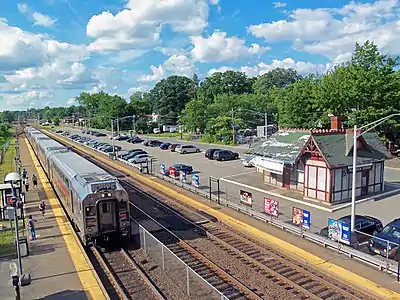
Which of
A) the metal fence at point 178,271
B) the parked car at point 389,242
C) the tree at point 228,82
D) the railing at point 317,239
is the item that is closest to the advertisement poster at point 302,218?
the railing at point 317,239

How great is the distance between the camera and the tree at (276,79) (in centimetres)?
14350

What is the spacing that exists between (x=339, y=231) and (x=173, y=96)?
118617mm

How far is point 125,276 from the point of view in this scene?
16.0 meters

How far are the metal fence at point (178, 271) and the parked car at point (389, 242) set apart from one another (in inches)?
→ 309

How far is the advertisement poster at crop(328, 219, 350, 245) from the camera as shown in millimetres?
17453

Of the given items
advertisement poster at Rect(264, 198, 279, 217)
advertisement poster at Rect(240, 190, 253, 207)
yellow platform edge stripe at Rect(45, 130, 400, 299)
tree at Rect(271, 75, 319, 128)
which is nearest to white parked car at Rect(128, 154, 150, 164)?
yellow platform edge stripe at Rect(45, 130, 400, 299)

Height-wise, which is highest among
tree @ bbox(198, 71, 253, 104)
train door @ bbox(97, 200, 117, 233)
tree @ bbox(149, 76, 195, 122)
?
tree @ bbox(198, 71, 253, 104)

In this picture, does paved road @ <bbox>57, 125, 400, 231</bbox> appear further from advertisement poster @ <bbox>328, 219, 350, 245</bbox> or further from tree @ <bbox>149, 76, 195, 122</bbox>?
tree @ <bbox>149, 76, 195, 122</bbox>

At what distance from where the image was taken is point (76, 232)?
21.4 metres

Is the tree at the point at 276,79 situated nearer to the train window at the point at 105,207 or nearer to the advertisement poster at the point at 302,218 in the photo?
the advertisement poster at the point at 302,218

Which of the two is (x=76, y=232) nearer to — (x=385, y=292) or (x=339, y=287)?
(x=339, y=287)

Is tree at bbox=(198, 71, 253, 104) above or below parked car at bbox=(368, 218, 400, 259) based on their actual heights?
above

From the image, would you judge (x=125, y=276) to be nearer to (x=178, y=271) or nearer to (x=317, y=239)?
(x=178, y=271)

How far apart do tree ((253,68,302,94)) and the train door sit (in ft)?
406
